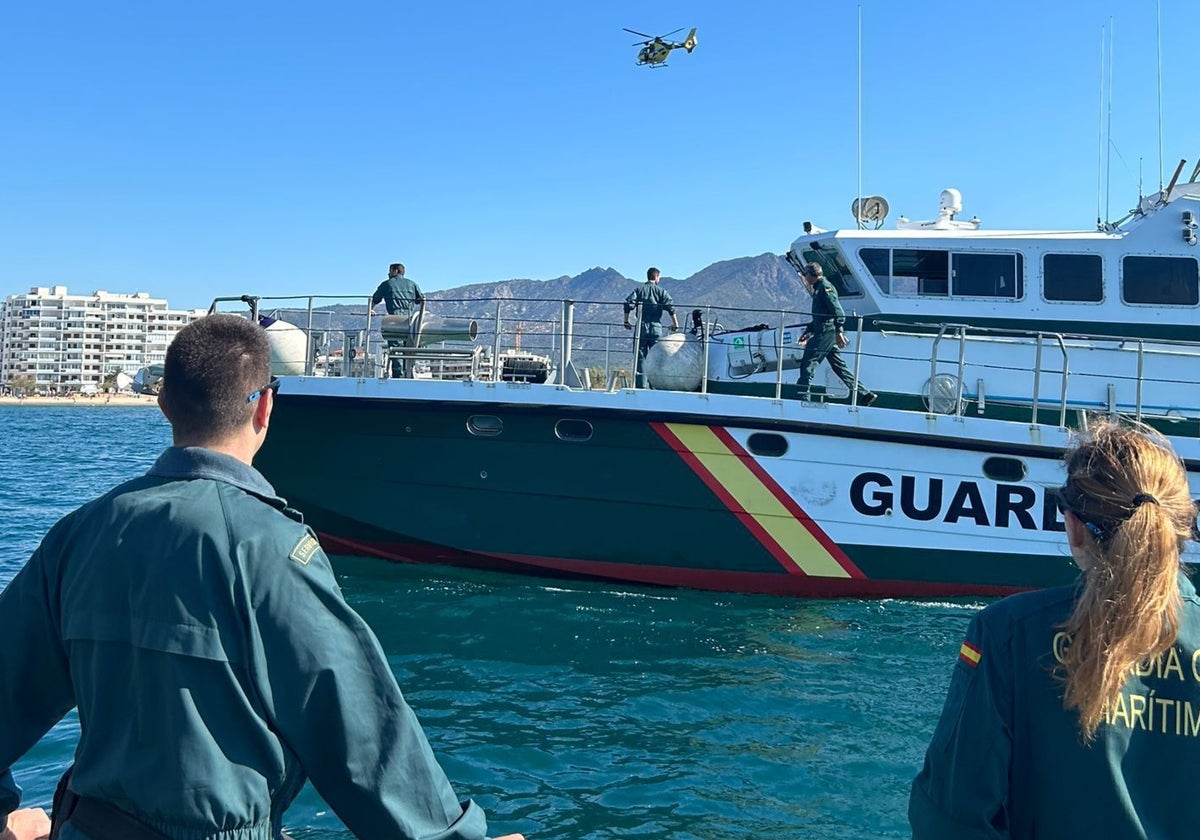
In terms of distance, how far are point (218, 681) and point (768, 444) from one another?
622cm

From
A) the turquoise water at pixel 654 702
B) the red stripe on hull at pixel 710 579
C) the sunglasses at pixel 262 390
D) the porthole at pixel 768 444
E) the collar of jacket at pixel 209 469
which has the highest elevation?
the sunglasses at pixel 262 390

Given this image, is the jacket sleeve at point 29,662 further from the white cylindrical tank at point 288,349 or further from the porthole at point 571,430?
the white cylindrical tank at point 288,349

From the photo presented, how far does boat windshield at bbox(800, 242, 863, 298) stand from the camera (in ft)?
28.5

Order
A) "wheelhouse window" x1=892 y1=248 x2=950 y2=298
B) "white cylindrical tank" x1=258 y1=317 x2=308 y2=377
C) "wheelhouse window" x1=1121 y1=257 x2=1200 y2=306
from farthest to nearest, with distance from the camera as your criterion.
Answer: "wheelhouse window" x1=892 y1=248 x2=950 y2=298 → "wheelhouse window" x1=1121 y1=257 x2=1200 y2=306 → "white cylindrical tank" x1=258 y1=317 x2=308 y2=377

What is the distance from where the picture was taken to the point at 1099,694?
142cm

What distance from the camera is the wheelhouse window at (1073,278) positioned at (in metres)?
8.31

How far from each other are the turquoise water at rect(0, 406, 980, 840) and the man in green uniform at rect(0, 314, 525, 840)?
258 cm

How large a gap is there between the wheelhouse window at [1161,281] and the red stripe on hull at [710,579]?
298 cm

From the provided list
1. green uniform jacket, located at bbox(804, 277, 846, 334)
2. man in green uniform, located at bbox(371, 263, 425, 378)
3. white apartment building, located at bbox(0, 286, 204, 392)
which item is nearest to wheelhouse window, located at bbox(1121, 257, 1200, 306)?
green uniform jacket, located at bbox(804, 277, 846, 334)

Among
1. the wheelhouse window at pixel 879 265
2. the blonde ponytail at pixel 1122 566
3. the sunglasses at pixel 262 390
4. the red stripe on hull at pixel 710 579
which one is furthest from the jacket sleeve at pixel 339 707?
the wheelhouse window at pixel 879 265

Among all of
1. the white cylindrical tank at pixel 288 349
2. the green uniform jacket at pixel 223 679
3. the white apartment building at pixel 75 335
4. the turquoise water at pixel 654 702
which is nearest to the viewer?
the green uniform jacket at pixel 223 679

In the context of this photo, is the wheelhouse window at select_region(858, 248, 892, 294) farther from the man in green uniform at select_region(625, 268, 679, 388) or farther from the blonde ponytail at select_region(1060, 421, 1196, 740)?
the blonde ponytail at select_region(1060, 421, 1196, 740)

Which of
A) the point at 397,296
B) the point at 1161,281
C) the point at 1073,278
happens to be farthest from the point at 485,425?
the point at 1161,281

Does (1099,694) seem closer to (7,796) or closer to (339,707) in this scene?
(339,707)
